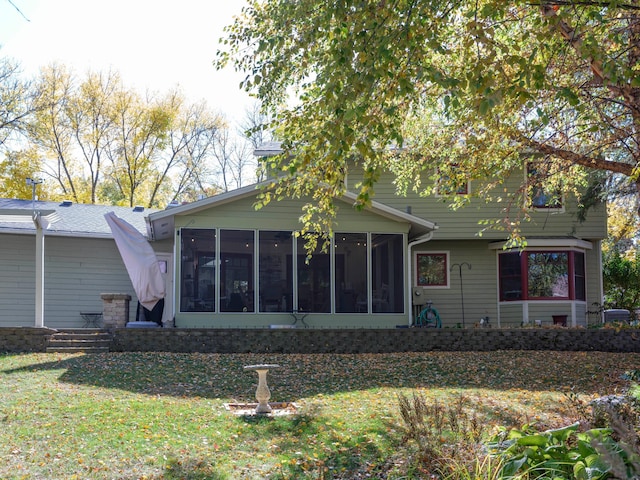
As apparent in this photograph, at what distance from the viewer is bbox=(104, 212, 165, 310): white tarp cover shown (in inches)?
621

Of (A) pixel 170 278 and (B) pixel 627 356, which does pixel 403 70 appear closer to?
(B) pixel 627 356

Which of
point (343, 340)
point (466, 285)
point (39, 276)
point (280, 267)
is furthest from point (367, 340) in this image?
point (39, 276)

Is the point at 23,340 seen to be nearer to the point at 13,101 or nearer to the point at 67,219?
the point at 67,219

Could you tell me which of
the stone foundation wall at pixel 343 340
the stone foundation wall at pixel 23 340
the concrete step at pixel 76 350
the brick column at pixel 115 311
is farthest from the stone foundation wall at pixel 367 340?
the stone foundation wall at pixel 23 340

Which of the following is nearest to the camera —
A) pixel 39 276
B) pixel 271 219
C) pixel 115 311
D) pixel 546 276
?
pixel 39 276

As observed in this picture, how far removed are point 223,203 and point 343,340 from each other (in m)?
4.05

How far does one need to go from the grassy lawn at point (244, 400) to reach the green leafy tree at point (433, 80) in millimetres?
2612

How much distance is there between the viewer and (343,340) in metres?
14.8

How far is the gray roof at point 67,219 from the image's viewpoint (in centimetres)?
1562

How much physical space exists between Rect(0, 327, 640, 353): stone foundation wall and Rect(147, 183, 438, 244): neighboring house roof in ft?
8.28

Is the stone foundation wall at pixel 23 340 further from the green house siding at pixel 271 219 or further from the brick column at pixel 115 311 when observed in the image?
the green house siding at pixel 271 219

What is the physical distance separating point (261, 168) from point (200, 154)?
90.0 ft

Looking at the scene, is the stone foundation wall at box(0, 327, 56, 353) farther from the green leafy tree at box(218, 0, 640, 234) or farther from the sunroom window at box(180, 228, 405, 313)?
the green leafy tree at box(218, 0, 640, 234)

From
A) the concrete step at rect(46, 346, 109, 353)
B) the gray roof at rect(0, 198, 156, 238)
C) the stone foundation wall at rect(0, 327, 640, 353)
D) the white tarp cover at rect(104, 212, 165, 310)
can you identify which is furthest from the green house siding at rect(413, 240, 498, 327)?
the concrete step at rect(46, 346, 109, 353)
